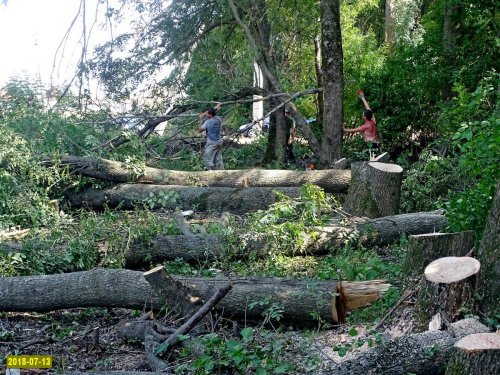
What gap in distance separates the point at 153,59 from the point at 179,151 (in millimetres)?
2246

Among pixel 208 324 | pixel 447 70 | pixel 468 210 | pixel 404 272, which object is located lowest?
pixel 208 324

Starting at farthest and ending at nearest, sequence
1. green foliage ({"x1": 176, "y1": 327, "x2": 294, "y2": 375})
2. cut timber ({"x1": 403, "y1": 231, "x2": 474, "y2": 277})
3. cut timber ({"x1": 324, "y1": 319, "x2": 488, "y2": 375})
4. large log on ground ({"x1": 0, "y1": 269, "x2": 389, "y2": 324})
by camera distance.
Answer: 1. large log on ground ({"x1": 0, "y1": 269, "x2": 389, "y2": 324})
2. cut timber ({"x1": 403, "y1": 231, "x2": 474, "y2": 277})
3. green foliage ({"x1": 176, "y1": 327, "x2": 294, "y2": 375})
4. cut timber ({"x1": 324, "y1": 319, "x2": 488, "y2": 375})

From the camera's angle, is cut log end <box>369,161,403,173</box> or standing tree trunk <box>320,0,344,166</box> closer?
cut log end <box>369,161,403,173</box>

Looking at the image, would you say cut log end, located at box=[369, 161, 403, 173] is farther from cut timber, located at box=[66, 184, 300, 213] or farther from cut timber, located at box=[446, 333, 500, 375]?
cut timber, located at box=[446, 333, 500, 375]

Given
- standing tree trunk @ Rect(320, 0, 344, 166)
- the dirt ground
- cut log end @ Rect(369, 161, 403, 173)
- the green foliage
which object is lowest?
the dirt ground

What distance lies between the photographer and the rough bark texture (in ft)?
18.1

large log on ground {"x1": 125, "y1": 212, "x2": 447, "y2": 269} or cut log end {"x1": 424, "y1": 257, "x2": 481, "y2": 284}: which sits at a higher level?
cut log end {"x1": 424, "y1": 257, "x2": 481, "y2": 284}

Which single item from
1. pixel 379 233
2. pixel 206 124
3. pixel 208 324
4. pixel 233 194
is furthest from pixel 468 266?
pixel 206 124

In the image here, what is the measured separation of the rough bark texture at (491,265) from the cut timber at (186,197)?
5457mm

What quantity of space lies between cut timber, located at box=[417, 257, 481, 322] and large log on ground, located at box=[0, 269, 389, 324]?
979 mm

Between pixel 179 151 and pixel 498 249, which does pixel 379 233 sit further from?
pixel 179 151

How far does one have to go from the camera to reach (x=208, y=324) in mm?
6332

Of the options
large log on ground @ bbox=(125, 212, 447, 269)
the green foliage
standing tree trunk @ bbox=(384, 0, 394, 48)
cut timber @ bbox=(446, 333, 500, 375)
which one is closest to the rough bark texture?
cut timber @ bbox=(446, 333, 500, 375)

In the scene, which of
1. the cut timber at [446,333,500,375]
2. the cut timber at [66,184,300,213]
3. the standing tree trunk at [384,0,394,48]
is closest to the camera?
the cut timber at [446,333,500,375]
